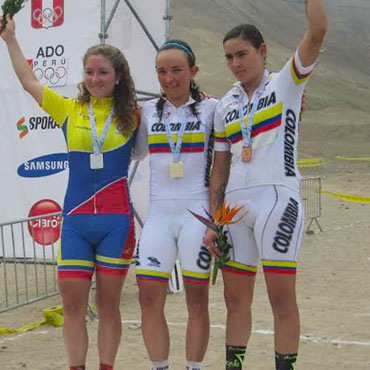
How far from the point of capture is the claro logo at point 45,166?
9242mm

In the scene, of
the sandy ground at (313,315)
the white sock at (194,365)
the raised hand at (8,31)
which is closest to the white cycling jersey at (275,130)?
the white sock at (194,365)

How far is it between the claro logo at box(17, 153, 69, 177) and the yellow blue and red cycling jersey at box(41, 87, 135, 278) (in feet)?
17.0

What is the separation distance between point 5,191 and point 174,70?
639cm

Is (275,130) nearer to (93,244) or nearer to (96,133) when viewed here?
(96,133)

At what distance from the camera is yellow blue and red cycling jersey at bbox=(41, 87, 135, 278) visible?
3.96 m

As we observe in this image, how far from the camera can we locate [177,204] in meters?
3.91

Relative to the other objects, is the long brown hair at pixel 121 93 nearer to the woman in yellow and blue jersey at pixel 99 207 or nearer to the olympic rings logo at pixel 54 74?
the woman in yellow and blue jersey at pixel 99 207

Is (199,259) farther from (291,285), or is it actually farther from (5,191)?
(5,191)

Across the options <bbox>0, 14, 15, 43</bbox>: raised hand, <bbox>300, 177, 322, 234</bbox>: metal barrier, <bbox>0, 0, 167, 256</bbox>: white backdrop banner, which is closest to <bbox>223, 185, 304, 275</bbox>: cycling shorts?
<bbox>0, 14, 15, 43</bbox>: raised hand

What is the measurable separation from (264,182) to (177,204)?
53 cm

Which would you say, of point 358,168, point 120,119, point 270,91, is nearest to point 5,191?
point 120,119

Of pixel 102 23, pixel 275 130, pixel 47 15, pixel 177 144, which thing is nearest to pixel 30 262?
Result: pixel 47 15

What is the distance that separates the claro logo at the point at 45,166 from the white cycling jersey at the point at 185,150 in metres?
5.32

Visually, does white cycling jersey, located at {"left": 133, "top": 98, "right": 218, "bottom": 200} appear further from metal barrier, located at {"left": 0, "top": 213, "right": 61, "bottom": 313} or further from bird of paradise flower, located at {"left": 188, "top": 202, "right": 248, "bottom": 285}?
metal barrier, located at {"left": 0, "top": 213, "right": 61, "bottom": 313}
